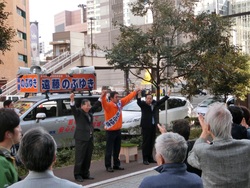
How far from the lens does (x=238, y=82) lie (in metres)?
17.1

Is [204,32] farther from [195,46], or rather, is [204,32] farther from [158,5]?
[158,5]

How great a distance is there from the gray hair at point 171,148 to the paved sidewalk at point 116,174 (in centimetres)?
455

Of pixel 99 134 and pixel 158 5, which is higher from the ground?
pixel 158 5

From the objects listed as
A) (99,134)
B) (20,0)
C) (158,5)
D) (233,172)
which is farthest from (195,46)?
(20,0)

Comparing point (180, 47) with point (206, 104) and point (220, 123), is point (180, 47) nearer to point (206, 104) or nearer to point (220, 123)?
point (206, 104)

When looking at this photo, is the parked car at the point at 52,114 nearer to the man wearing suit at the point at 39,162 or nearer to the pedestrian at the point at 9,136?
the pedestrian at the point at 9,136

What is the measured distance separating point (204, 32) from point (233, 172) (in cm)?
979

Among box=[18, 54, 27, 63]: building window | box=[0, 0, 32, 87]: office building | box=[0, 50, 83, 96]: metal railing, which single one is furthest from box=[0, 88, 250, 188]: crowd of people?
box=[18, 54, 27, 63]: building window

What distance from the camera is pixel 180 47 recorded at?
1276 centimetres

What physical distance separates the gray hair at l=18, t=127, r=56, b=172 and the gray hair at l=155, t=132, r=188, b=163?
0.84 metres

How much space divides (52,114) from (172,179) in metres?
8.37

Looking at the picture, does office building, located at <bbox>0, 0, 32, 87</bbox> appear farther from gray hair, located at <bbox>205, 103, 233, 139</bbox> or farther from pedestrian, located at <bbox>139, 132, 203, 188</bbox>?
pedestrian, located at <bbox>139, 132, 203, 188</bbox>

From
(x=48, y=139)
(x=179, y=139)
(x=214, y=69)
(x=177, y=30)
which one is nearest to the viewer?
(x=48, y=139)

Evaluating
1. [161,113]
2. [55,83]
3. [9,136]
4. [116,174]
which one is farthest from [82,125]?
[161,113]
